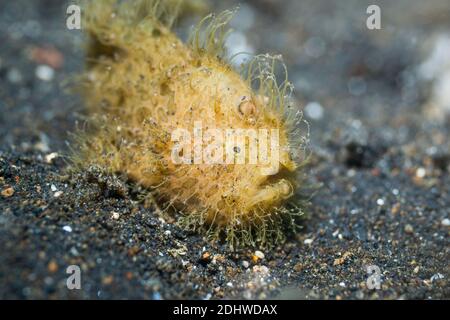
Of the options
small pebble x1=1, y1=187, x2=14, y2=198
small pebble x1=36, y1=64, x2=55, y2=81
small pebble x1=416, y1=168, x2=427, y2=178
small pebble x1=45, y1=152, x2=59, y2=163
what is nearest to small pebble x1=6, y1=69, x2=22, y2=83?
small pebble x1=36, y1=64, x2=55, y2=81

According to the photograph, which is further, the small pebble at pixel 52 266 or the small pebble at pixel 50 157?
the small pebble at pixel 50 157

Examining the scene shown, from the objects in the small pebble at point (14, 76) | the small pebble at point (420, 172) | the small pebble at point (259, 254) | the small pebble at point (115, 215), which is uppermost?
the small pebble at point (14, 76)

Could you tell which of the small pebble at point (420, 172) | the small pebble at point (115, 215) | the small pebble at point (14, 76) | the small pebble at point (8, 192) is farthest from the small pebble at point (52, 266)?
the small pebble at point (420, 172)

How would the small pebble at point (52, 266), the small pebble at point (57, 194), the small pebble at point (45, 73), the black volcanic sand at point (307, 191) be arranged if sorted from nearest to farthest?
1. the small pebble at point (52, 266)
2. the black volcanic sand at point (307, 191)
3. the small pebble at point (57, 194)
4. the small pebble at point (45, 73)

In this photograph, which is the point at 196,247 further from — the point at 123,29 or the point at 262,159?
the point at 123,29

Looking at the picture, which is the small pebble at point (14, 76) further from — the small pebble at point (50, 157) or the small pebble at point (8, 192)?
the small pebble at point (8, 192)

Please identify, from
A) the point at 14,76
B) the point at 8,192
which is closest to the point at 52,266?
the point at 8,192

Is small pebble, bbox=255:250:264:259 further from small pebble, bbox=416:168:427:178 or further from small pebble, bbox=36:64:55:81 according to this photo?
small pebble, bbox=36:64:55:81

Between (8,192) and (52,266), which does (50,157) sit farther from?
(52,266)
